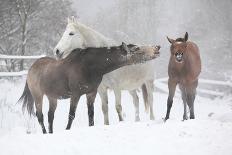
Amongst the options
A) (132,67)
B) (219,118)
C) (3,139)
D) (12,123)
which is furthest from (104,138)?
(12,123)

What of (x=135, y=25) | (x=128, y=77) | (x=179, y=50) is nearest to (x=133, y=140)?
(x=179, y=50)

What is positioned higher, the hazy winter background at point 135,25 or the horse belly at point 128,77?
the hazy winter background at point 135,25

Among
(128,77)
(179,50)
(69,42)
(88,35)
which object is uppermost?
(88,35)

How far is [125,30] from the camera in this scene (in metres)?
40.5

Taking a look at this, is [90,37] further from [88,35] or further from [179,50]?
[179,50]

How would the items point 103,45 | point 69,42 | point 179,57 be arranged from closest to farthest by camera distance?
point 179,57 < point 69,42 < point 103,45

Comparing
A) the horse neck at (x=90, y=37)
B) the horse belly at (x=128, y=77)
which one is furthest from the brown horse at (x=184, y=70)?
the horse neck at (x=90, y=37)

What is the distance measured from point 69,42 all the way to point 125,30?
3306 centimetres

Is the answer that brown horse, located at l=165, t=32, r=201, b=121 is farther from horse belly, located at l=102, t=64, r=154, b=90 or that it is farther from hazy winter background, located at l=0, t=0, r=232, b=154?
hazy winter background, located at l=0, t=0, r=232, b=154

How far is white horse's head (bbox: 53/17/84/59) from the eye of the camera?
7566 millimetres

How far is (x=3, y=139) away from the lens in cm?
528

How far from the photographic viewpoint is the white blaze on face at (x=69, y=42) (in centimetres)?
756

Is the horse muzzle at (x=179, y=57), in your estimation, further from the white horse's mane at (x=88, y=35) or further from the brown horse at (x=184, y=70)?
the white horse's mane at (x=88, y=35)

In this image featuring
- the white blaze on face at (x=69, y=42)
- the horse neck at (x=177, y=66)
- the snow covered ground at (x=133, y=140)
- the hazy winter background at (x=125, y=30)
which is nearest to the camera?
the snow covered ground at (x=133, y=140)
